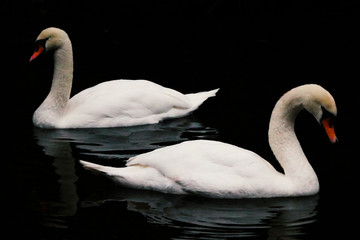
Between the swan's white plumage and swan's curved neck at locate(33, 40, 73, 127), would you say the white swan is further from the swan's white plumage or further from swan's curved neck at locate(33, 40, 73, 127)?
the swan's white plumage

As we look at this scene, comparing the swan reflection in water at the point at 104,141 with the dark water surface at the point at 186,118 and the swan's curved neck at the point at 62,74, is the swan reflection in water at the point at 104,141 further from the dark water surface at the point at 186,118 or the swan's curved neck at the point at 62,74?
the swan's curved neck at the point at 62,74

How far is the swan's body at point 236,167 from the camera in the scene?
9094 millimetres

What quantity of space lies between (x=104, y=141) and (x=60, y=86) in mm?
1560

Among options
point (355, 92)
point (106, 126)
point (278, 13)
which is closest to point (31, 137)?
point (106, 126)

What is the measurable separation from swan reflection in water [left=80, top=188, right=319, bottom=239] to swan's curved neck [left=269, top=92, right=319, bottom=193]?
198mm

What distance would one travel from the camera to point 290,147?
31.0 feet

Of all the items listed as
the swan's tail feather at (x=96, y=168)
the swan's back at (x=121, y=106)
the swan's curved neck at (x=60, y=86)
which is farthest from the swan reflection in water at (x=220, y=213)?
the swan's curved neck at (x=60, y=86)

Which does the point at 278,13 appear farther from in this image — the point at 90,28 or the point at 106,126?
the point at 106,126

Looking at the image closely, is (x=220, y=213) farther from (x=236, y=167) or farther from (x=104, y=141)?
(x=104, y=141)

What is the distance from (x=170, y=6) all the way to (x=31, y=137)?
1467 cm

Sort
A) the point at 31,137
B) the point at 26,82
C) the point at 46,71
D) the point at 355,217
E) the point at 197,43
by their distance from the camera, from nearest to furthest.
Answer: the point at 355,217
the point at 31,137
the point at 26,82
the point at 46,71
the point at 197,43

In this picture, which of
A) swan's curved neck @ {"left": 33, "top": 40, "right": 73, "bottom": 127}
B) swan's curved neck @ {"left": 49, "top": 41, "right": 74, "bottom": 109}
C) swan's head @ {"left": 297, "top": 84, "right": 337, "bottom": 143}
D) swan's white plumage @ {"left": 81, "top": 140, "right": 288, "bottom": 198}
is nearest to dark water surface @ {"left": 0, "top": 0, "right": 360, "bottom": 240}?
swan's white plumage @ {"left": 81, "top": 140, "right": 288, "bottom": 198}

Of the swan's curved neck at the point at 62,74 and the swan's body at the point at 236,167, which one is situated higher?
the swan's curved neck at the point at 62,74

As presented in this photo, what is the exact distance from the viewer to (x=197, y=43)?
2075 cm
